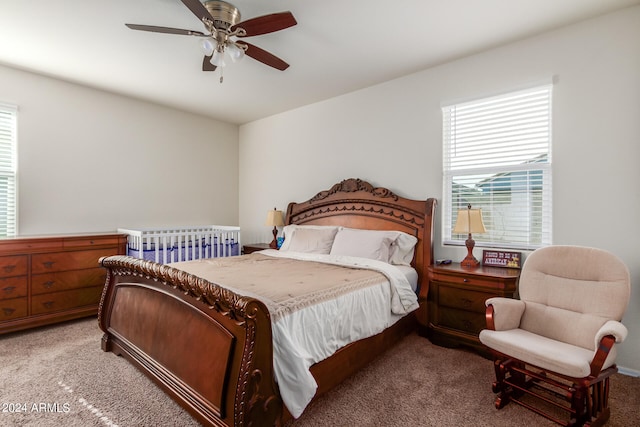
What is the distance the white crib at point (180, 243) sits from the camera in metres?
3.69

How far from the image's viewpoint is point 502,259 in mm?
2811

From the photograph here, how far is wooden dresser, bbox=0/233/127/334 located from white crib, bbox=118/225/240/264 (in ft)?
1.08

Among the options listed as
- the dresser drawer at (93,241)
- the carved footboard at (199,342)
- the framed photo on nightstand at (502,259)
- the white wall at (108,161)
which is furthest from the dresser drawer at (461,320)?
the white wall at (108,161)

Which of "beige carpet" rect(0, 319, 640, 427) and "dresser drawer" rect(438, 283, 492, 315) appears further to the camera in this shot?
"dresser drawer" rect(438, 283, 492, 315)

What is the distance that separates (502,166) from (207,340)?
9.31 ft

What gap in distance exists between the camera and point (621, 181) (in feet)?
7.74

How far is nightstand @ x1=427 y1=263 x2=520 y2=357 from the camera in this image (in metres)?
2.52

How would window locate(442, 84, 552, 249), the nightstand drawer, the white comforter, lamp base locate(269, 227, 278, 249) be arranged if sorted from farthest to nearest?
lamp base locate(269, 227, 278, 249) < window locate(442, 84, 552, 249) < the nightstand drawer < the white comforter

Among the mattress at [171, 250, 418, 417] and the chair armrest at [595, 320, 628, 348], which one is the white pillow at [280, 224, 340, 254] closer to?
the mattress at [171, 250, 418, 417]

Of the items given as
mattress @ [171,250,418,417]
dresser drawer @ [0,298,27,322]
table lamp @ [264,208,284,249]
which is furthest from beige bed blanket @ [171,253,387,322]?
dresser drawer @ [0,298,27,322]

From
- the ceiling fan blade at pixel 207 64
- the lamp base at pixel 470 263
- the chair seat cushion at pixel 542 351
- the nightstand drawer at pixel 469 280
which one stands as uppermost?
the ceiling fan blade at pixel 207 64

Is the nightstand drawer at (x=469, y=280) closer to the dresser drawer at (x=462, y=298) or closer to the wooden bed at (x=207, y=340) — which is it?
the dresser drawer at (x=462, y=298)

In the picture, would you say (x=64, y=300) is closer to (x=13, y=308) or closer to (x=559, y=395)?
(x=13, y=308)

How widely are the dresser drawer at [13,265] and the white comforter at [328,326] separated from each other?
121 inches
